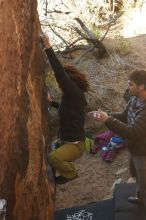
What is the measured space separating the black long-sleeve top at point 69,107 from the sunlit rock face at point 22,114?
23cm

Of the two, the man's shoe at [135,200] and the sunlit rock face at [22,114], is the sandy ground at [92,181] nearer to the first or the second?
the man's shoe at [135,200]

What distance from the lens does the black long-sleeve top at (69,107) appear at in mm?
4438

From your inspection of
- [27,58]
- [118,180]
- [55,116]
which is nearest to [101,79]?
[55,116]

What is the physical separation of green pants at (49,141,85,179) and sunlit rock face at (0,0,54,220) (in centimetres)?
15

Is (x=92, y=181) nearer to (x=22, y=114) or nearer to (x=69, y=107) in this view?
(x=69, y=107)

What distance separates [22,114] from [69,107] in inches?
30.0

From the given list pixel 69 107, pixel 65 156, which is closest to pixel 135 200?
pixel 65 156

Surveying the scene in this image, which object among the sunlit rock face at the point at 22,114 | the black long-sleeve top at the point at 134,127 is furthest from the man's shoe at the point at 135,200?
the sunlit rock face at the point at 22,114

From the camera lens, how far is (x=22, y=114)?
411 cm

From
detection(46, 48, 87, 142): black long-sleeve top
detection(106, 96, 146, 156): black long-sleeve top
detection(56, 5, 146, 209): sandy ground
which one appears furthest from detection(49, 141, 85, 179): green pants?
detection(56, 5, 146, 209): sandy ground

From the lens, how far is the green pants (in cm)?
487

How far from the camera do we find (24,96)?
414cm

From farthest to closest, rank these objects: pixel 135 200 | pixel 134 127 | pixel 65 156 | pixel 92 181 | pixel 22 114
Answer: pixel 92 181 < pixel 135 200 < pixel 65 156 < pixel 134 127 < pixel 22 114

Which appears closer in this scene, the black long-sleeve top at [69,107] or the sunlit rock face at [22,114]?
the sunlit rock face at [22,114]
